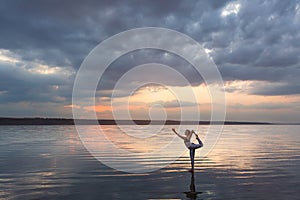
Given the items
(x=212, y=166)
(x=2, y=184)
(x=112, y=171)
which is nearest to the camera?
(x=2, y=184)

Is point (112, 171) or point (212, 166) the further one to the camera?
point (212, 166)

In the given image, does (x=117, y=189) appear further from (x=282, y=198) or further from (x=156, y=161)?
(x=156, y=161)

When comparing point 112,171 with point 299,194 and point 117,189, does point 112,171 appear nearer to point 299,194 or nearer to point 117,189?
point 117,189

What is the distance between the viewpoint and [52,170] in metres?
20.1

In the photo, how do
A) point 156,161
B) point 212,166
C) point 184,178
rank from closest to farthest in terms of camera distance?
point 184,178 < point 212,166 < point 156,161

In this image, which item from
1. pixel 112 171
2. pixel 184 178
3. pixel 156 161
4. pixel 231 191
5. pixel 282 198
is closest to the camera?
pixel 282 198

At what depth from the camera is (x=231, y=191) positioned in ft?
44.9

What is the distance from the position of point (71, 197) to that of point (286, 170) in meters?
15.2

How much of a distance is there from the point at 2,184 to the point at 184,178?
10119mm

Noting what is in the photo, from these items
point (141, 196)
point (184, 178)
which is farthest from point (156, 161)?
point (141, 196)

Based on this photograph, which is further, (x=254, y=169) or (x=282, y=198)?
(x=254, y=169)

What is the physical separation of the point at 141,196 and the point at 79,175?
6725mm

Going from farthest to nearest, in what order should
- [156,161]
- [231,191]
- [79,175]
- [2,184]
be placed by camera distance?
1. [156,161]
2. [79,175]
3. [2,184]
4. [231,191]

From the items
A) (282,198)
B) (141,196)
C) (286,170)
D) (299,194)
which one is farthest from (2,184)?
(286,170)
